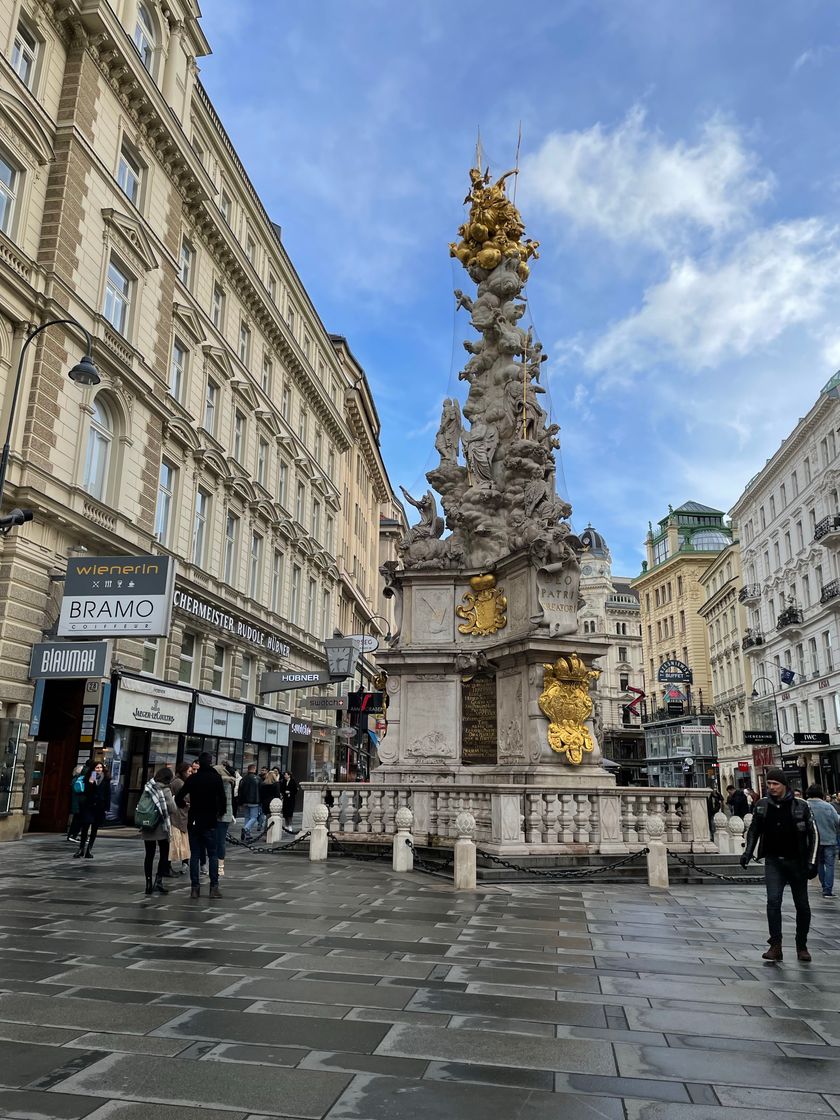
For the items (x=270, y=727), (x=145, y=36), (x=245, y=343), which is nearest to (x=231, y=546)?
(x=270, y=727)

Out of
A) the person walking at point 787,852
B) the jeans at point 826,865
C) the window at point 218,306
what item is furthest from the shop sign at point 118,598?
the window at point 218,306

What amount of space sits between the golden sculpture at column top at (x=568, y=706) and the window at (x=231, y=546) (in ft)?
61.7

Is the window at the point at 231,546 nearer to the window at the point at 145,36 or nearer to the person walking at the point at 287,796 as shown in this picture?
the person walking at the point at 287,796

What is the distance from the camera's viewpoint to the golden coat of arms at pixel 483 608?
16.5 meters

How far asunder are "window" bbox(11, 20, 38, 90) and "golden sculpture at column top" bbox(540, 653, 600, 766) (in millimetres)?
18556

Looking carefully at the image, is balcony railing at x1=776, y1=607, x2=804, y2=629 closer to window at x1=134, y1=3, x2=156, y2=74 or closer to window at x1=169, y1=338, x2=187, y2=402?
window at x1=169, y1=338, x2=187, y2=402

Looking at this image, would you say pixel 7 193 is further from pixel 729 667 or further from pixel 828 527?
pixel 729 667

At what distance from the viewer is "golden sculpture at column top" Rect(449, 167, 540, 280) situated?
66.1ft

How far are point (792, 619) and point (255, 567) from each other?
112 ft

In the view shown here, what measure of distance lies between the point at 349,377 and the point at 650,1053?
168ft

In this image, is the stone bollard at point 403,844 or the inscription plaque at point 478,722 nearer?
the stone bollard at point 403,844

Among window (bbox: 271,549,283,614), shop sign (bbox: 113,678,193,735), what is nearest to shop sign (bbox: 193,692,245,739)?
shop sign (bbox: 113,678,193,735)

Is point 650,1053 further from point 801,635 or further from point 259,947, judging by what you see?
point 801,635

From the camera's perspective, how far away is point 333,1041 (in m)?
4.76
